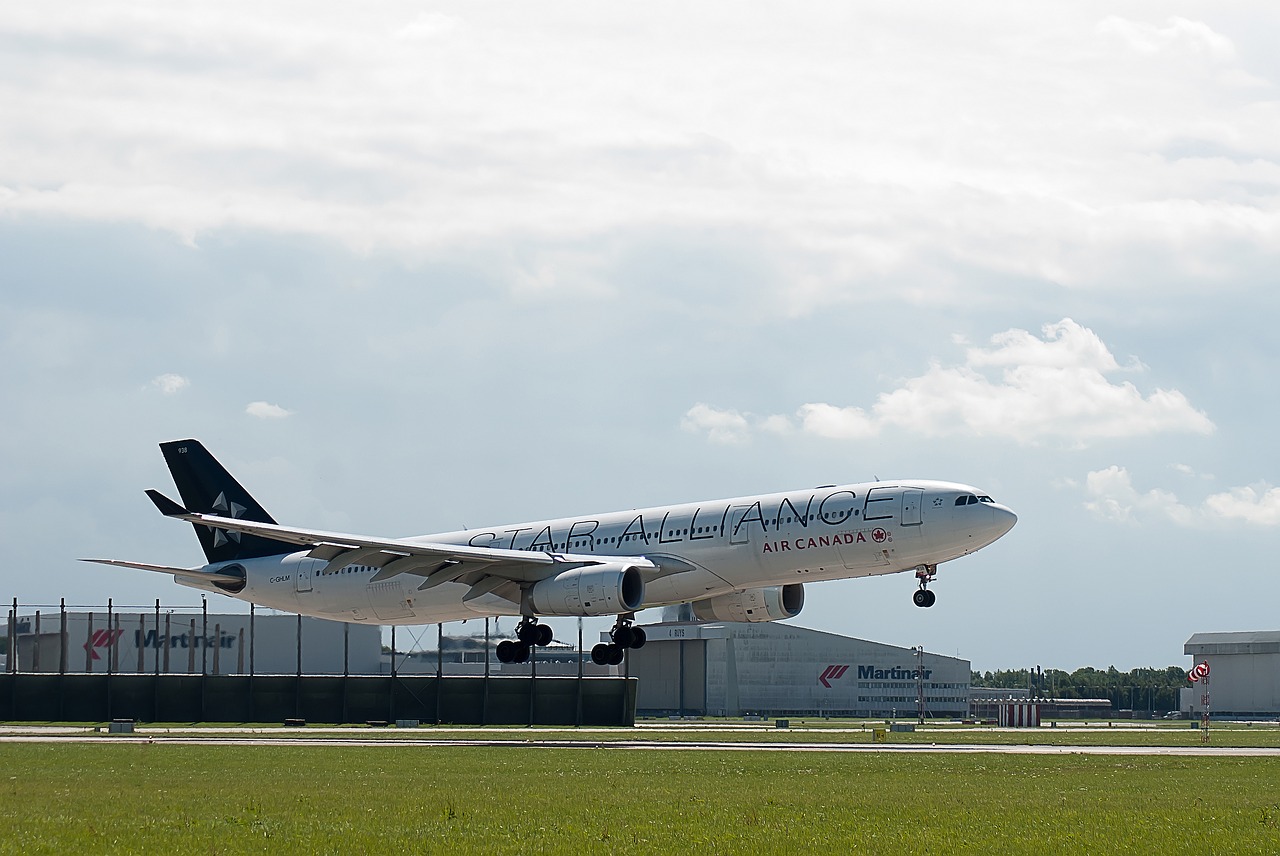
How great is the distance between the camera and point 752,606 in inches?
2167

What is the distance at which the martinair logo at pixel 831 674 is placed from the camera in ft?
461

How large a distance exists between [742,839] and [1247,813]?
32.9ft

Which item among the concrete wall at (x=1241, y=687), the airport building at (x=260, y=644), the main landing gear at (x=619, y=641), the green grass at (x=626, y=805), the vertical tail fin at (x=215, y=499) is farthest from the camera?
the concrete wall at (x=1241, y=687)

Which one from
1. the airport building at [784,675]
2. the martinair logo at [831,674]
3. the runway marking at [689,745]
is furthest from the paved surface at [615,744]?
the martinair logo at [831,674]

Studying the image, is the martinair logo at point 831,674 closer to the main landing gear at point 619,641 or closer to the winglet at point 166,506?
the main landing gear at point 619,641

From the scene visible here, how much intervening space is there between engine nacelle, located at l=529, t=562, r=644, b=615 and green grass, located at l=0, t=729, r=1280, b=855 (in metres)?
7.54

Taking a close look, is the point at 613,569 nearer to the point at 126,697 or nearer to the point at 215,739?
the point at 215,739

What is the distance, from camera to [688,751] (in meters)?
49.5

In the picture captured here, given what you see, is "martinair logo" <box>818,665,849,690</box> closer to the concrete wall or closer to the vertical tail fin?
the concrete wall

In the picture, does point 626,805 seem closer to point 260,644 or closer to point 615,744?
point 615,744

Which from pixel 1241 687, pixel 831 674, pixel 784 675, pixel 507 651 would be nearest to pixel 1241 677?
pixel 1241 687

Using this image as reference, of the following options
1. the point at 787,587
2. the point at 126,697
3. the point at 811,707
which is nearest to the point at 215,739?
the point at 787,587

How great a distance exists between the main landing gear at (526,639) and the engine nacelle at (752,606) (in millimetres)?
5763

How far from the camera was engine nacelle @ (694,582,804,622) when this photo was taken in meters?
54.6
